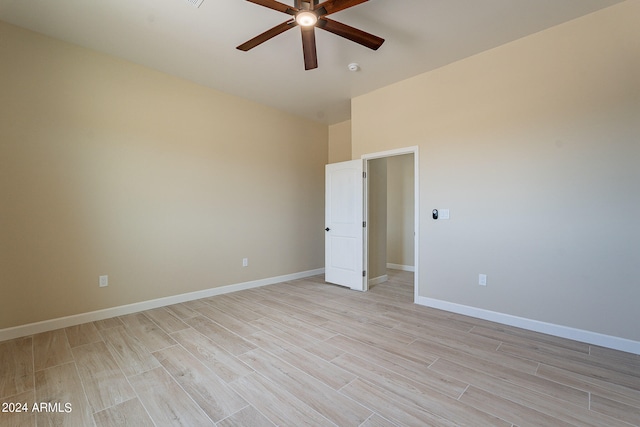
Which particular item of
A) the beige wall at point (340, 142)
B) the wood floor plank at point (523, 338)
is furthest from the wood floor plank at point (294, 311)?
the beige wall at point (340, 142)

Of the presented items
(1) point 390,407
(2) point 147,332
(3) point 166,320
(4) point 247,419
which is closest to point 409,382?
(1) point 390,407

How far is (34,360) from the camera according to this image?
2.24 m

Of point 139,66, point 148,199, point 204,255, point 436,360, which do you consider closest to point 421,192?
point 436,360

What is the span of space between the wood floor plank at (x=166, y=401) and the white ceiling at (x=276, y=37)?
10.00ft

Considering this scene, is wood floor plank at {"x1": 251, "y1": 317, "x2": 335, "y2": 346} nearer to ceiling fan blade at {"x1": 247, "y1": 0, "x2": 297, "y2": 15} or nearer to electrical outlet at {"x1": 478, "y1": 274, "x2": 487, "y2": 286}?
electrical outlet at {"x1": 478, "y1": 274, "x2": 487, "y2": 286}

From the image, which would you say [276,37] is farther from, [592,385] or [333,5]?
[592,385]

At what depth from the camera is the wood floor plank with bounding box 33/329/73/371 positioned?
2.21 m

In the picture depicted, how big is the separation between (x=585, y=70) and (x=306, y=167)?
13.0 ft

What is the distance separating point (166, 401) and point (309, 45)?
9.42 feet

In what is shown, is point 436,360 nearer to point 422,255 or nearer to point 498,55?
point 422,255

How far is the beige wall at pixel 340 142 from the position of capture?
553 cm

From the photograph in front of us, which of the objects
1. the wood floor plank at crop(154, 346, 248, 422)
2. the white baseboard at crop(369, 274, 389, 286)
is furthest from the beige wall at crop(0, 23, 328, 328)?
the white baseboard at crop(369, 274, 389, 286)

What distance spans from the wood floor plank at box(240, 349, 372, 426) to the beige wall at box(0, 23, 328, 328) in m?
2.10

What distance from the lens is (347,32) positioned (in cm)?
226
